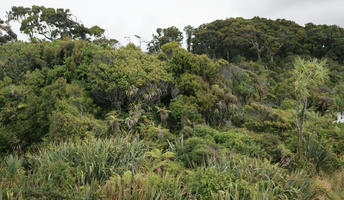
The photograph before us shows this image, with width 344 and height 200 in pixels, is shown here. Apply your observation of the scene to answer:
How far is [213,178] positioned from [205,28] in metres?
31.3

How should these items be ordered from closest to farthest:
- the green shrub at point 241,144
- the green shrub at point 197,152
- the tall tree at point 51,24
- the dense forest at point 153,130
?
the dense forest at point 153,130, the green shrub at point 197,152, the green shrub at point 241,144, the tall tree at point 51,24

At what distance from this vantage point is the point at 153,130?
331 inches

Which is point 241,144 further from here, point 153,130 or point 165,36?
point 165,36

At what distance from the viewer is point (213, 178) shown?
408 centimetres

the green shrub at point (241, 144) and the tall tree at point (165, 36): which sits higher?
the tall tree at point (165, 36)

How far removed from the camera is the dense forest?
4.13 m

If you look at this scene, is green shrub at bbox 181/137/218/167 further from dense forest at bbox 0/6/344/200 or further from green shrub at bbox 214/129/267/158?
green shrub at bbox 214/129/267/158

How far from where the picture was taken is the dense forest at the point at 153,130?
413 cm

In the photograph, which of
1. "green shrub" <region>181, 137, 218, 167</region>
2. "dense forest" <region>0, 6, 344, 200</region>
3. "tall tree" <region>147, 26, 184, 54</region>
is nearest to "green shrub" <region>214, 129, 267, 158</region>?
"dense forest" <region>0, 6, 344, 200</region>

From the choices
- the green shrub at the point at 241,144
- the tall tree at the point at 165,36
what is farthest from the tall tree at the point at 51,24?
the green shrub at the point at 241,144

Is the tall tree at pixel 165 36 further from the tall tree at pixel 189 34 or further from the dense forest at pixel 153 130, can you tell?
the dense forest at pixel 153 130

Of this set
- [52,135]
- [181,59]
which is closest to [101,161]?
[52,135]

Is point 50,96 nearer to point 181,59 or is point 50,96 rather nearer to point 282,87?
point 181,59

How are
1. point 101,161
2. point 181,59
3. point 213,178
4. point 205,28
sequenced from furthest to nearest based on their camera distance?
point 205,28, point 181,59, point 101,161, point 213,178
